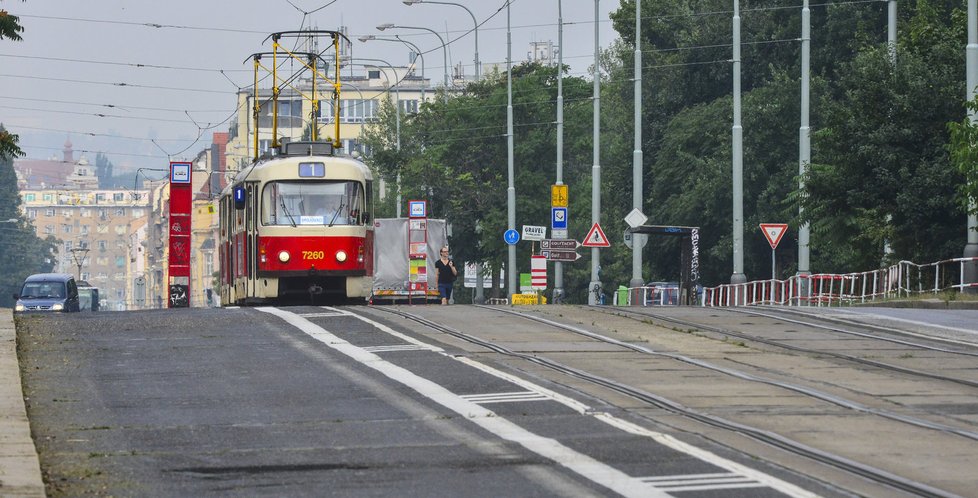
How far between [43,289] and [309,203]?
2646cm

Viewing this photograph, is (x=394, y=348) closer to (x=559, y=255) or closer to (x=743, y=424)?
(x=743, y=424)

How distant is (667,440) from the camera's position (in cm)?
1226

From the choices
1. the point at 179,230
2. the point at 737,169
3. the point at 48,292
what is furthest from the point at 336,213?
the point at 48,292

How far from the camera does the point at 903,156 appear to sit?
41188mm

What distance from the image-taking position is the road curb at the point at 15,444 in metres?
10.2

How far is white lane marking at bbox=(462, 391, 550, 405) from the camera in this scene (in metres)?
14.7

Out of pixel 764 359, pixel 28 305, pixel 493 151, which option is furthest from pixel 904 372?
pixel 493 151

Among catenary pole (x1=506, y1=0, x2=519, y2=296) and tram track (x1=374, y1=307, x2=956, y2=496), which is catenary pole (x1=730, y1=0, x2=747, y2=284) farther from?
tram track (x1=374, y1=307, x2=956, y2=496)

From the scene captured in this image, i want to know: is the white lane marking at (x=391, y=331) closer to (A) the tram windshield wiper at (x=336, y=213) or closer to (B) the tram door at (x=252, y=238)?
(A) the tram windshield wiper at (x=336, y=213)

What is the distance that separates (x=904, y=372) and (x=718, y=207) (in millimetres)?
49167

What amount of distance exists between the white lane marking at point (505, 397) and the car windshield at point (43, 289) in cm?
4540

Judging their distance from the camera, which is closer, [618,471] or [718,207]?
[618,471]

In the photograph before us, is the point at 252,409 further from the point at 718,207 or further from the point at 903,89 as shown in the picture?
the point at 718,207

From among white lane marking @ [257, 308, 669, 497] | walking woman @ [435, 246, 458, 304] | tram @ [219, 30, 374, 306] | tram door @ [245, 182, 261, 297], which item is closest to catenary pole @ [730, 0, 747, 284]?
walking woman @ [435, 246, 458, 304]
